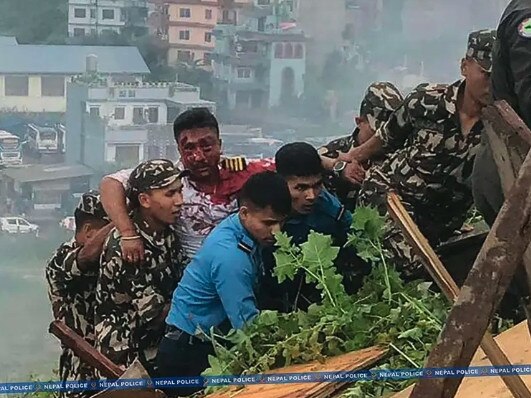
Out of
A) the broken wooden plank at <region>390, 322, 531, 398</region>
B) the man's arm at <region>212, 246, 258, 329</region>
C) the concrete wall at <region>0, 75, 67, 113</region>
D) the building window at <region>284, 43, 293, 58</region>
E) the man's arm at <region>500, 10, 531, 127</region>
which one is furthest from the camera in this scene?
the building window at <region>284, 43, 293, 58</region>

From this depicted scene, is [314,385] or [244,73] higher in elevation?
[244,73]

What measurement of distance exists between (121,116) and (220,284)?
1425 millimetres

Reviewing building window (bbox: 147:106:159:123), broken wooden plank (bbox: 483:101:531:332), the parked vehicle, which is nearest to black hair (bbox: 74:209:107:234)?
the parked vehicle

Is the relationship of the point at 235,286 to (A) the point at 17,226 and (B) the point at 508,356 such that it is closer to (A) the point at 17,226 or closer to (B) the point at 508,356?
(B) the point at 508,356

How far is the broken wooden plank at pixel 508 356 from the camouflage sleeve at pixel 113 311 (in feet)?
3.25

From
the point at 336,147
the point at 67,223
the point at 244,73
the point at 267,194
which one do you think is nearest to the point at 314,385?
the point at 267,194

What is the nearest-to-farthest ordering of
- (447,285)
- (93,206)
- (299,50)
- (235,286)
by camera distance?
1. (447,285)
2. (235,286)
3. (93,206)
4. (299,50)

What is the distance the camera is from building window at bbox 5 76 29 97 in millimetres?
3721

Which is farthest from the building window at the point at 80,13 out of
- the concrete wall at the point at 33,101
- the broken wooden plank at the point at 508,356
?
the broken wooden plank at the point at 508,356

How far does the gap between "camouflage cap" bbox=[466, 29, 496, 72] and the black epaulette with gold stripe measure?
2.41ft

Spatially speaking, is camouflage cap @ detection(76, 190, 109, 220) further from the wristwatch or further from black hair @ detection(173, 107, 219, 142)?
the wristwatch

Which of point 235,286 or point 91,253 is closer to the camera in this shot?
point 235,286

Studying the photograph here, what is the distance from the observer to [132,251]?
279 centimetres

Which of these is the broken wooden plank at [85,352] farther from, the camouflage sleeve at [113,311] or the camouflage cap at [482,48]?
the camouflage cap at [482,48]
